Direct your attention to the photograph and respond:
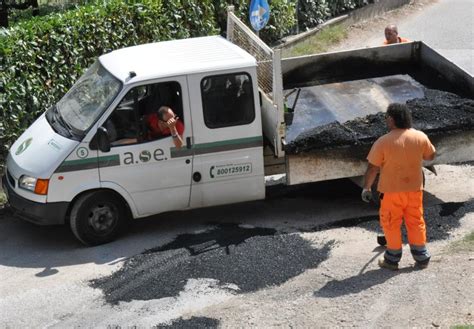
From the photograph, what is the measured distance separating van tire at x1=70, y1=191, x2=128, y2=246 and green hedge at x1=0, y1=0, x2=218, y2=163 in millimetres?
2456

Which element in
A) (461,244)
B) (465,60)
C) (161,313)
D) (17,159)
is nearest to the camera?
(161,313)

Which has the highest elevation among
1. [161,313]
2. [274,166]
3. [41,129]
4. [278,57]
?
[278,57]

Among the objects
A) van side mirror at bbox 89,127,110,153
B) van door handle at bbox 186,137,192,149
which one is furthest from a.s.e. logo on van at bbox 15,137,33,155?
van door handle at bbox 186,137,192,149

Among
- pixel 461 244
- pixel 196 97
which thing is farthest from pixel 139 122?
pixel 461 244

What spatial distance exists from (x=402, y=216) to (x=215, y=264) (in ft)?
6.27

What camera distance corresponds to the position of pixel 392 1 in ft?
65.3

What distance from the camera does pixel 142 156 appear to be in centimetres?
905

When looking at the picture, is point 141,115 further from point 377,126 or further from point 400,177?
point 400,177

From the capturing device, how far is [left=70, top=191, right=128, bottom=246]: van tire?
9.09 metres

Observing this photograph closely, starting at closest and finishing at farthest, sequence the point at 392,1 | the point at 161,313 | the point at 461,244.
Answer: the point at 161,313 < the point at 461,244 < the point at 392,1

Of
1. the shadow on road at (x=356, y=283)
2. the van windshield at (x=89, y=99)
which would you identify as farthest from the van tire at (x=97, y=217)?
the shadow on road at (x=356, y=283)

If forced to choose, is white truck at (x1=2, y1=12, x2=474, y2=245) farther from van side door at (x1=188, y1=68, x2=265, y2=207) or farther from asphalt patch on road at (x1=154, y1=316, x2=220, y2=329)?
asphalt patch on road at (x1=154, y1=316, x2=220, y2=329)

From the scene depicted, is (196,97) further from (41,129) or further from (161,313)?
(161,313)

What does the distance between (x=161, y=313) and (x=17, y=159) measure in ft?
9.04
